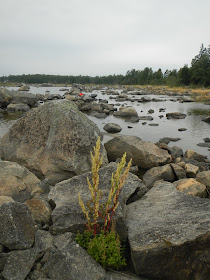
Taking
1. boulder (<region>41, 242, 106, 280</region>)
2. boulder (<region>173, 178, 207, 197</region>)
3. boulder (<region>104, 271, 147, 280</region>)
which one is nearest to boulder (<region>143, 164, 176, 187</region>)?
boulder (<region>173, 178, 207, 197</region>)

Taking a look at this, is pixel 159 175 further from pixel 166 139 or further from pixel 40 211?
pixel 166 139

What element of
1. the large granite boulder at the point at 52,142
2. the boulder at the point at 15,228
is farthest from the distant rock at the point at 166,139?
the boulder at the point at 15,228

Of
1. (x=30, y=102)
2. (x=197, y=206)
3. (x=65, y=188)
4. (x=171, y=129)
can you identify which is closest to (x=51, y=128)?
(x=65, y=188)

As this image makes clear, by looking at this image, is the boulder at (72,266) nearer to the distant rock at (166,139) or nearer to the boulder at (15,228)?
the boulder at (15,228)

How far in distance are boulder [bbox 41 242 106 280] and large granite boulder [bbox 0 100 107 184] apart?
4.88m

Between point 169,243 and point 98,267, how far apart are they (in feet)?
4.41

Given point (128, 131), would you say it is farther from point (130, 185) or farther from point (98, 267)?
point (98, 267)

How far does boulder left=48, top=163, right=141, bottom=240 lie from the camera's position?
5.14 m

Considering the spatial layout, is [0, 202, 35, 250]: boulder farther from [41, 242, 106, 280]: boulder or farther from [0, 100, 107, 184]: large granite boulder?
[0, 100, 107, 184]: large granite boulder

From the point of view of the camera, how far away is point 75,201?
5832 mm

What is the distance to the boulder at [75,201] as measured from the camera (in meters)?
5.14

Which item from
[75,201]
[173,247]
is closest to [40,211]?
Answer: [75,201]

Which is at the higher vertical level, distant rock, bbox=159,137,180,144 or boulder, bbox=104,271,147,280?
boulder, bbox=104,271,147,280

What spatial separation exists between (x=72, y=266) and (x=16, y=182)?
3.62m
